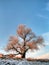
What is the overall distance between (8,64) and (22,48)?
192 centimetres

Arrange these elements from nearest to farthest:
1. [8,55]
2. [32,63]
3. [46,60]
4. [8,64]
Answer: [8,64], [32,63], [46,60], [8,55]

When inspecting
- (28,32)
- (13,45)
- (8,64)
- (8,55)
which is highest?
(28,32)

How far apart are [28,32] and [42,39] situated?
524mm

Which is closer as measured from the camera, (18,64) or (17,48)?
(18,64)

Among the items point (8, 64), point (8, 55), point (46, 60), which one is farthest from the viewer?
point (8, 55)

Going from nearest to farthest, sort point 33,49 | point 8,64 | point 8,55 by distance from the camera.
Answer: point 8,64
point 8,55
point 33,49

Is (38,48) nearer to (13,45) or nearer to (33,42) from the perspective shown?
(33,42)

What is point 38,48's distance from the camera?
6156mm

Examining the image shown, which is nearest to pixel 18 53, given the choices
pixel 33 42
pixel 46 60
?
pixel 33 42

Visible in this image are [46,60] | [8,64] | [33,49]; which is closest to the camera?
[8,64]

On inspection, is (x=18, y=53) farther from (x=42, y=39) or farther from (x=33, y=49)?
(x=42, y=39)

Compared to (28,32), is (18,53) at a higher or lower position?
lower

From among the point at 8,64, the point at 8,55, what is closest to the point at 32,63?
the point at 8,64

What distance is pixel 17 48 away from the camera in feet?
20.4
